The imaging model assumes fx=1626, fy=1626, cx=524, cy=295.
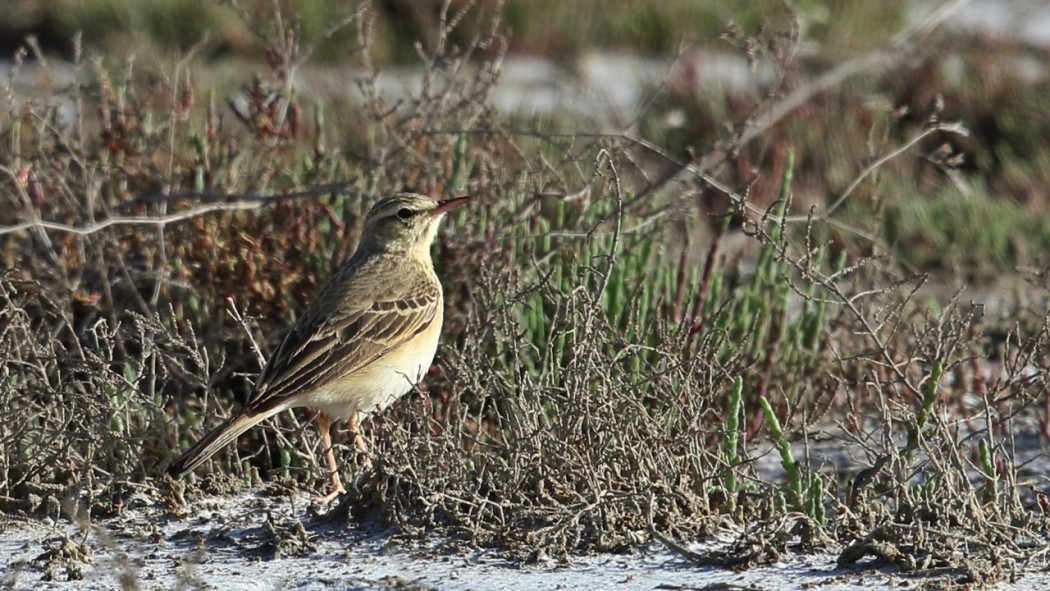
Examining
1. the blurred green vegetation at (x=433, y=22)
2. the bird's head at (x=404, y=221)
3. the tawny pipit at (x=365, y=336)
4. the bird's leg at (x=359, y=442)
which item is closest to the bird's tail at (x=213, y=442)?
the tawny pipit at (x=365, y=336)

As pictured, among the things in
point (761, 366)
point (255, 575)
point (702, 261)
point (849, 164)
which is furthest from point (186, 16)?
point (255, 575)

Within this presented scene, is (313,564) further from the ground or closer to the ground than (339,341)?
closer to the ground

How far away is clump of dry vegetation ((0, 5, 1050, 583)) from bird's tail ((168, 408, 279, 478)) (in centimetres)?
9

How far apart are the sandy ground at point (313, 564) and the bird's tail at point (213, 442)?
18cm

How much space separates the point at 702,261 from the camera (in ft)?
26.3

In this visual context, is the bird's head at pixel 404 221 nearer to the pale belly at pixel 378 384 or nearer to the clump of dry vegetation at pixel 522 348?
the clump of dry vegetation at pixel 522 348

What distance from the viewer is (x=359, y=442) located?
5434 mm

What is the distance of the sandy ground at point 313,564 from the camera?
4.20m

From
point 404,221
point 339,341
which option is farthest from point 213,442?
point 404,221

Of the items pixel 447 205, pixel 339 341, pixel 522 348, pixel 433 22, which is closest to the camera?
pixel 522 348

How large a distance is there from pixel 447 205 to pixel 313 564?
1837 millimetres

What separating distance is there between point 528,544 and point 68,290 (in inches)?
104

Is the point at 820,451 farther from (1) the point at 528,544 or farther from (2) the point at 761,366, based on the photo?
(1) the point at 528,544

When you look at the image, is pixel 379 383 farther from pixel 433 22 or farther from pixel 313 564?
pixel 433 22
